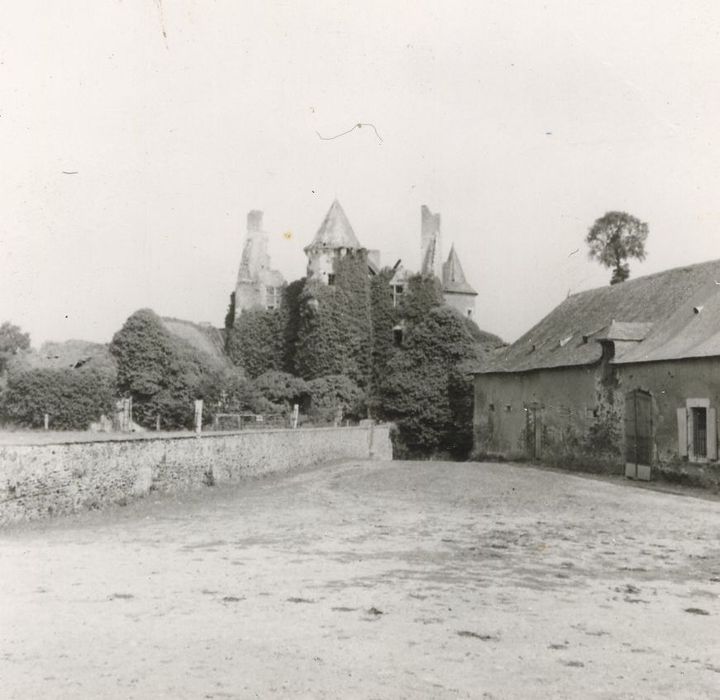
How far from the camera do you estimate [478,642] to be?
630cm

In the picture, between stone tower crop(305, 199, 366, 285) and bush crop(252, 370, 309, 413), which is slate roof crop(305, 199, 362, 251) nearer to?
stone tower crop(305, 199, 366, 285)

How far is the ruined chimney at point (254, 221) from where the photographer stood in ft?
192

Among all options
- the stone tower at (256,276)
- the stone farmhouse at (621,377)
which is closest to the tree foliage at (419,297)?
the stone tower at (256,276)

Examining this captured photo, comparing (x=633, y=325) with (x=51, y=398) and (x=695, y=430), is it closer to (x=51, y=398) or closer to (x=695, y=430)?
(x=695, y=430)

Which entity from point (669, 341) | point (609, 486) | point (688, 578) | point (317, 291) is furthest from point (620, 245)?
point (688, 578)

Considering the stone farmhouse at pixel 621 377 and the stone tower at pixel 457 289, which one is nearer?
the stone farmhouse at pixel 621 377

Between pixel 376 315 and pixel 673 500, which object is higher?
pixel 376 315

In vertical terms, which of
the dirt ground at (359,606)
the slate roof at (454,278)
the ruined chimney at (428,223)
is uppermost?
the ruined chimney at (428,223)

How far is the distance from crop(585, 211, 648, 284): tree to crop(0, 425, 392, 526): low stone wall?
3105cm

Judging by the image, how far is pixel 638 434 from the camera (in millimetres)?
23609

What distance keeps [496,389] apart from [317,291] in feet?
64.6

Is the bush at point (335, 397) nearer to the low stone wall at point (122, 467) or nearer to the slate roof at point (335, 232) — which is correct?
the slate roof at point (335, 232)

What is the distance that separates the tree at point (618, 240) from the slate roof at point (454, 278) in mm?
12325

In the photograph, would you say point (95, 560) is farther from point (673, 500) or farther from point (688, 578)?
point (673, 500)
